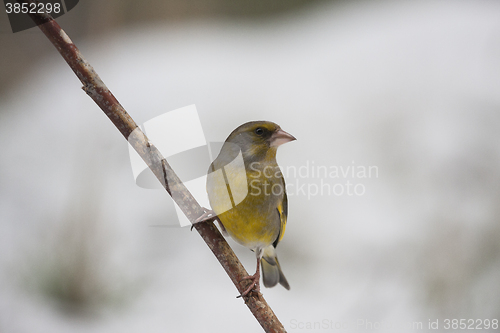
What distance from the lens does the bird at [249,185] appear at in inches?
20.8

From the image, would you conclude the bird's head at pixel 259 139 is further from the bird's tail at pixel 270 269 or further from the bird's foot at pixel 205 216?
the bird's tail at pixel 270 269

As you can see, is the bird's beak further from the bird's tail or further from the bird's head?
the bird's tail

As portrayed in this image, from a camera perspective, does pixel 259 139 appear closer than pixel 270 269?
Yes

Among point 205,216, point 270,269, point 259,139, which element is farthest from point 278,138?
point 270,269

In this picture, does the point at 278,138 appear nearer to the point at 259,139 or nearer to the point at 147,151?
the point at 259,139

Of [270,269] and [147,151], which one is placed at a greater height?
[147,151]

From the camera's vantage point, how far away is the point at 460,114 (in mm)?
999

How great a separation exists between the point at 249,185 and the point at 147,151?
0.16m

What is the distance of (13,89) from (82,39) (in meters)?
0.21

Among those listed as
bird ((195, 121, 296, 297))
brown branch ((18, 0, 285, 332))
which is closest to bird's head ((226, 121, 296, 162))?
bird ((195, 121, 296, 297))

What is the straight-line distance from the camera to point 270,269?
682 mm

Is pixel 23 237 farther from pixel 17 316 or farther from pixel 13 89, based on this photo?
pixel 13 89

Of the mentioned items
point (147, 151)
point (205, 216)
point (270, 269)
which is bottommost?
point (270, 269)

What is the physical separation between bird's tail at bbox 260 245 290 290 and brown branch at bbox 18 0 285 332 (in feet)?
0.56
